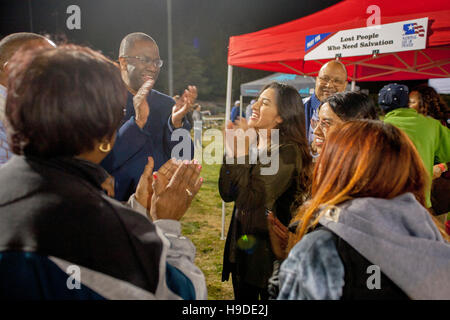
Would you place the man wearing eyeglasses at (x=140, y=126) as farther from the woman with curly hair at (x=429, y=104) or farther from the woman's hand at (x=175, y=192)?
the woman with curly hair at (x=429, y=104)

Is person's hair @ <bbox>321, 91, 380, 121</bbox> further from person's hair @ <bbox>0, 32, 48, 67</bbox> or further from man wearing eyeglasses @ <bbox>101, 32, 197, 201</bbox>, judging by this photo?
person's hair @ <bbox>0, 32, 48, 67</bbox>

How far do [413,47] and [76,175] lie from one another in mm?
3056

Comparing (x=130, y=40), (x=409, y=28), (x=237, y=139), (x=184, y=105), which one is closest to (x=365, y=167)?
(x=237, y=139)

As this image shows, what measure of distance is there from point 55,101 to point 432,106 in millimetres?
3576

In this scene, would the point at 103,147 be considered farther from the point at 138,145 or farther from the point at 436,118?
the point at 436,118

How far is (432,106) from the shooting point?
9.96 feet

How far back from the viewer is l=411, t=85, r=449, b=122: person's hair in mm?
2995

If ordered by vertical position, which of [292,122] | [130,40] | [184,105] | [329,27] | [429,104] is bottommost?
[292,122]

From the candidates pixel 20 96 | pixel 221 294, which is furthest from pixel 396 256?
pixel 221 294

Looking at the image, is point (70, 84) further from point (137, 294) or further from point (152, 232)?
point (137, 294)

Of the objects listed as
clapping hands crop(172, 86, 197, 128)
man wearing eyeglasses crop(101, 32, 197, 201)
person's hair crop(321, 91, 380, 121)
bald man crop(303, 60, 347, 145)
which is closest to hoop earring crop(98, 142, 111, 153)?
man wearing eyeglasses crop(101, 32, 197, 201)

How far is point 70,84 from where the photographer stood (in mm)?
752

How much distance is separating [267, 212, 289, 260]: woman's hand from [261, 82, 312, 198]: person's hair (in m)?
0.31

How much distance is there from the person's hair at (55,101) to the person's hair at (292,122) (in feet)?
4.52
